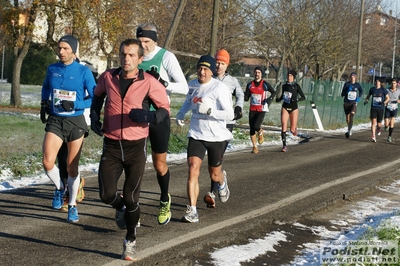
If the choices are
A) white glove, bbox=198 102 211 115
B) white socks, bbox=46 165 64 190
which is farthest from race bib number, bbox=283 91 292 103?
white socks, bbox=46 165 64 190

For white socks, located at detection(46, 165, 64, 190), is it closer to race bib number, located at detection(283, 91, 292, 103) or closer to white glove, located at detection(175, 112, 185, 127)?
white glove, located at detection(175, 112, 185, 127)


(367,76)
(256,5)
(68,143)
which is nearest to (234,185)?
(68,143)

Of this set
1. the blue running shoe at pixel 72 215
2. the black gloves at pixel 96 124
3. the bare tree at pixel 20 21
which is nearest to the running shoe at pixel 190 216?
the blue running shoe at pixel 72 215

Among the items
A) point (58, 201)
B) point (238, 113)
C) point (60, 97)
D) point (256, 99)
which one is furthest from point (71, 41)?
point (256, 99)

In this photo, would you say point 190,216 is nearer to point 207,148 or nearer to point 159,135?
point 207,148

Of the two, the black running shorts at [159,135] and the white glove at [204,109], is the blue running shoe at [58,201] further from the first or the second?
the white glove at [204,109]

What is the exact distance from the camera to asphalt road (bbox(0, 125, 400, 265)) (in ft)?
22.1

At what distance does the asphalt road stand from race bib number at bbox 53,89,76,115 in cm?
120

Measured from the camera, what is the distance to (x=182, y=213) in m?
9.02

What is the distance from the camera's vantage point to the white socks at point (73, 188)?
8055 mm

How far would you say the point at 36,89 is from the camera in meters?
46.1

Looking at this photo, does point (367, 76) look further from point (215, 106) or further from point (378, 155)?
point (215, 106)

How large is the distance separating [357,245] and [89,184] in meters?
4.99

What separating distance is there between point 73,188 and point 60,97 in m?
0.99
